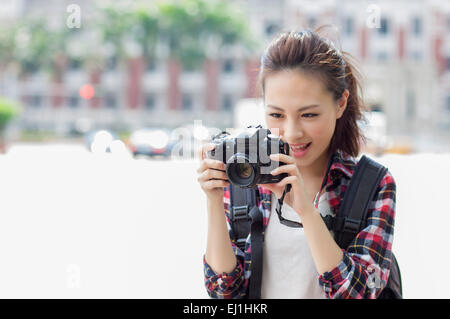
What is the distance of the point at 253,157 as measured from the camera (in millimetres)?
1368

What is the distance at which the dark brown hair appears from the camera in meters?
1.43

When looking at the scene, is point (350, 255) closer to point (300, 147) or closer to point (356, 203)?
point (356, 203)

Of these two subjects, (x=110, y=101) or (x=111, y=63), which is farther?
(x=110, y=101)

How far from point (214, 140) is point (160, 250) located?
3610 millimetres

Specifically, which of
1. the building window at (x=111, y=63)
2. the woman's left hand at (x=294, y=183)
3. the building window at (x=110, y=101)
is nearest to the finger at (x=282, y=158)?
the woman's left hand at (x=294, y=183)

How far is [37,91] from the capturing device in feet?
111

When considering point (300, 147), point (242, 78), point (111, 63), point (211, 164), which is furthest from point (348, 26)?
point (211, 164)

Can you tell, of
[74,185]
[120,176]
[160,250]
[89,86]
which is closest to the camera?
[160,250]

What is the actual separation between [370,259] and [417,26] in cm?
3345

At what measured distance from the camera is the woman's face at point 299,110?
4.63 feet

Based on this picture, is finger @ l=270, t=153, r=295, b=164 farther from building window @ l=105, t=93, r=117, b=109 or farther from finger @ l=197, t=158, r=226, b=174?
building window @ l=105, t=93, r=117, b=109

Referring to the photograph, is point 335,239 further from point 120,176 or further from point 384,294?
point 120,176

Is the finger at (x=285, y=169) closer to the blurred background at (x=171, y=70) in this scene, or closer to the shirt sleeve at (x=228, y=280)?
the shirt sleeve at (x=228, y=280)
